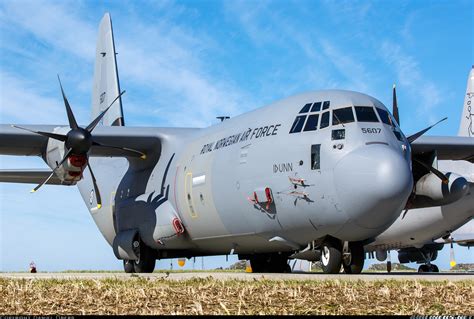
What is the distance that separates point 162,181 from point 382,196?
28.4 feet

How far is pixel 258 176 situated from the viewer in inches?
620

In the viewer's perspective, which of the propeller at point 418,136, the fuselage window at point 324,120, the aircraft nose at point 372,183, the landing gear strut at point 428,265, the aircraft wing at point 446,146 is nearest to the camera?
the aircraft nose at point 372,183

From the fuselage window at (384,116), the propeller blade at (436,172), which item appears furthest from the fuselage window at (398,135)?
the propeller blade at (436,172)

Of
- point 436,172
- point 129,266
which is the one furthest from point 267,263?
point 436,172

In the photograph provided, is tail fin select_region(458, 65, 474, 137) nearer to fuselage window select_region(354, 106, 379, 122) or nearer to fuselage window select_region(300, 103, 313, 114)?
fuselage window select_region(354, 106, 379, 122)

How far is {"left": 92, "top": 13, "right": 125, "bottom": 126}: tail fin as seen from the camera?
27.5 metres

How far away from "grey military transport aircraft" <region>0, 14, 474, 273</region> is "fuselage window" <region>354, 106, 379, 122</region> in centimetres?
2

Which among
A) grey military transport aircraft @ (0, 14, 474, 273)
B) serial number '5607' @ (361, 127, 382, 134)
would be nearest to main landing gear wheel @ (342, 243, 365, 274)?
grey military transport aircraft @ (0, 14, 474, 273)

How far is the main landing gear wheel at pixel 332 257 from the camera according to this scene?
15.0 meters

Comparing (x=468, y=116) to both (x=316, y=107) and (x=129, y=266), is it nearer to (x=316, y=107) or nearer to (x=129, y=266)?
(x=129, y=266)

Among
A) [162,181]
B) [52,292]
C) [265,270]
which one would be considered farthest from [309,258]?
[52,292]

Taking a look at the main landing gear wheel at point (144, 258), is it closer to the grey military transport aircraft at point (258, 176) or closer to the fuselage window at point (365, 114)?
the grey military transport aircraft at point (258, 176)

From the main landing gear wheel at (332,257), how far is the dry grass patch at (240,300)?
4675mm

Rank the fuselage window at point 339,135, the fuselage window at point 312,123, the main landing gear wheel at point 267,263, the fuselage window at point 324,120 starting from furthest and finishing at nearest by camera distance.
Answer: the main landing gear wheel at point 267,263, the fuselage window at point 312,123, the fuselage window at point 324,120, the fuselage window at point 339,135
